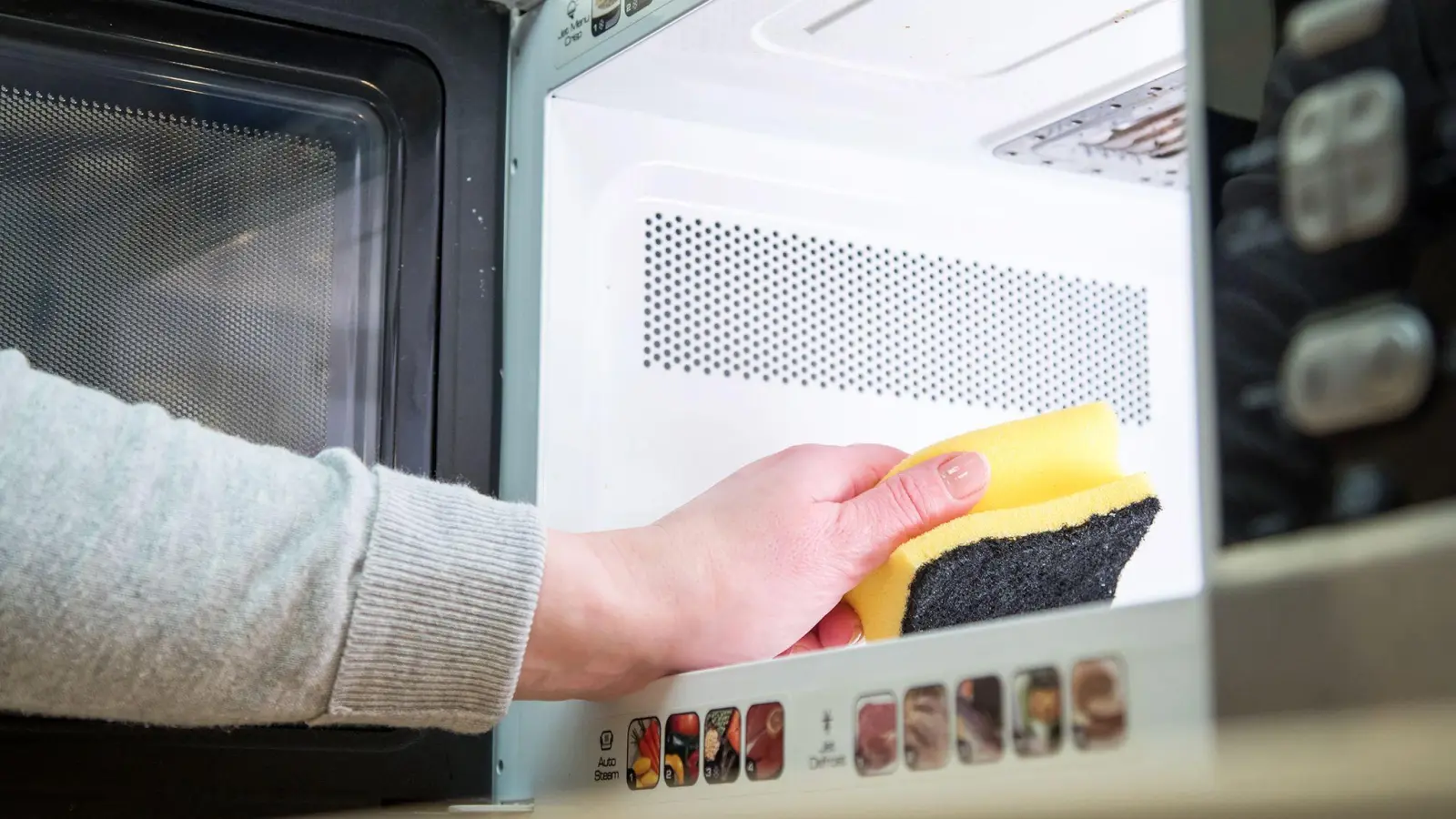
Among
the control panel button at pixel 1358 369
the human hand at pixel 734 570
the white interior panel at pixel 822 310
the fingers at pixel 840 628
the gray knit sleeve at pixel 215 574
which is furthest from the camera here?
the white interior panel at pixel 822 310

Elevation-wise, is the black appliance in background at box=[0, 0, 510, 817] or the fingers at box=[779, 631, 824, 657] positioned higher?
the black appliance in background at box=[0, 0, 510, 817]

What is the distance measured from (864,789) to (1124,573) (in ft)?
1.83

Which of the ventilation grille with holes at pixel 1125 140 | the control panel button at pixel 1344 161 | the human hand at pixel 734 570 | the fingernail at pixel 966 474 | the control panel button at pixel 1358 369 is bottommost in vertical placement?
the human hand at pixel 734 570

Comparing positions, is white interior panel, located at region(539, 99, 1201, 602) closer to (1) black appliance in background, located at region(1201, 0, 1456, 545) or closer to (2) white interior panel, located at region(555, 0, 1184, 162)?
(2) white interior panel, located at region(555, 0, 1184, 162)

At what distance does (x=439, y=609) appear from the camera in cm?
68

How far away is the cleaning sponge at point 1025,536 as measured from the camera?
0.79 m

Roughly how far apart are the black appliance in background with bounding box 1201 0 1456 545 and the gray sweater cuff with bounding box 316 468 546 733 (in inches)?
15.3

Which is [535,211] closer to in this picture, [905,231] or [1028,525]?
[905,231]

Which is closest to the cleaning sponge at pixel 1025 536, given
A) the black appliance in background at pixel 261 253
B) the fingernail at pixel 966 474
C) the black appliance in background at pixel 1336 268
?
the fingernail at pixel 966 474

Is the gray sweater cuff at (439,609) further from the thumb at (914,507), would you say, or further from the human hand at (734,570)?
the thumb at (914,507)

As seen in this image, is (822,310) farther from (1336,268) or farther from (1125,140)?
(1336,268)

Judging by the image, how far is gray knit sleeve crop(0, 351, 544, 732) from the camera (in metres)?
0.61

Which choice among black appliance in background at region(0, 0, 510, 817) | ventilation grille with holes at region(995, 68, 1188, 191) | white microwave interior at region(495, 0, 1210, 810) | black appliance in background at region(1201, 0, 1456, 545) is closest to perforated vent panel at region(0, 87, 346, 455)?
black appliance in background at region(0, 0, 510, 817)

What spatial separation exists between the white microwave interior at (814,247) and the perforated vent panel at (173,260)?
0.43 feet
